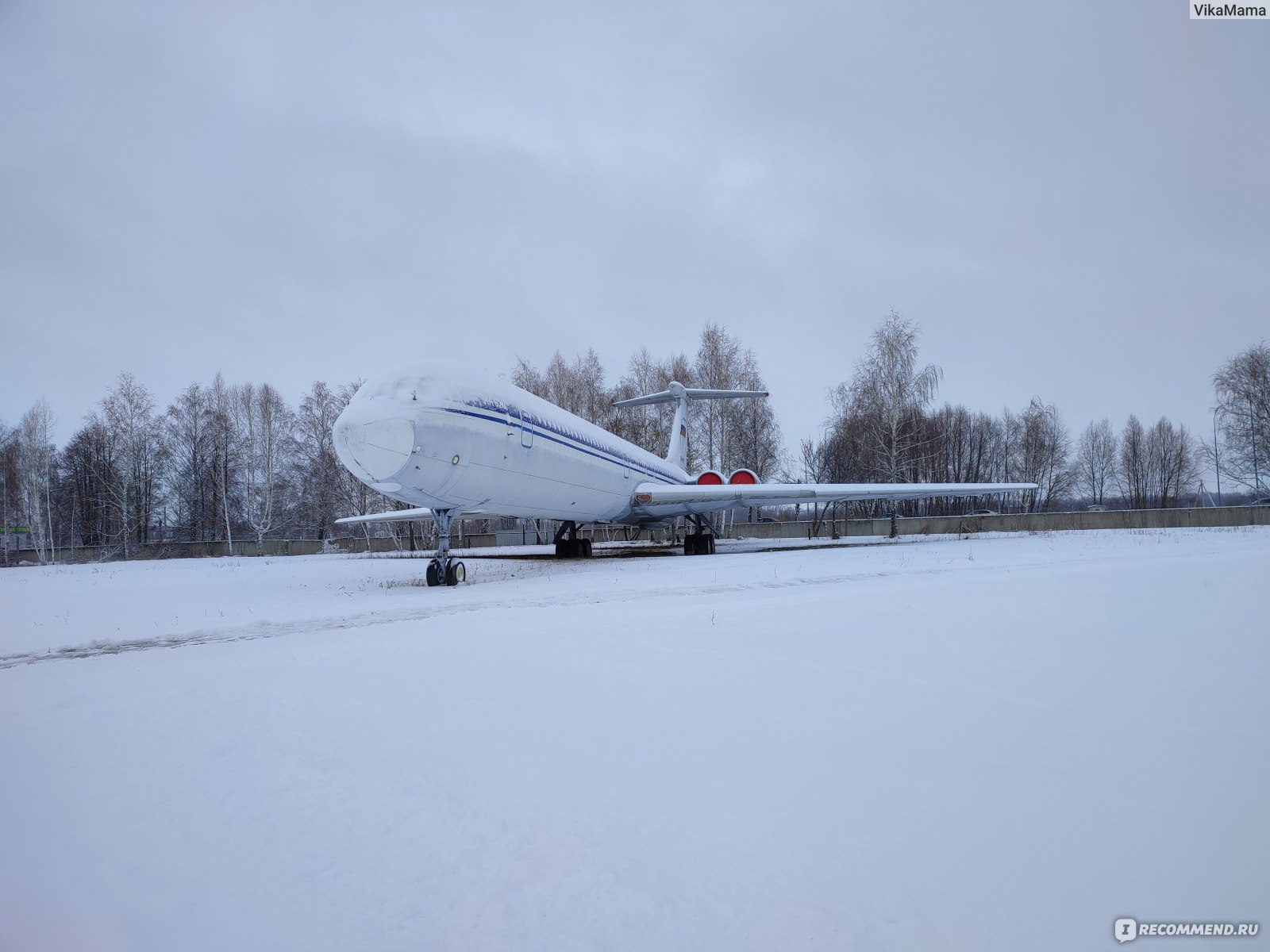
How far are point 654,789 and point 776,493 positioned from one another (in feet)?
48.5

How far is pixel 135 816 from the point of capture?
203 centimetres

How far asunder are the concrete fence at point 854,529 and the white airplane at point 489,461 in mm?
14374

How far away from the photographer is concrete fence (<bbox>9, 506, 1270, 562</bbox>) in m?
26.8

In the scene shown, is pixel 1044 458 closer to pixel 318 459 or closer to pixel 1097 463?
Answer: pixel 1097 463

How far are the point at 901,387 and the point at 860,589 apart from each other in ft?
74.5

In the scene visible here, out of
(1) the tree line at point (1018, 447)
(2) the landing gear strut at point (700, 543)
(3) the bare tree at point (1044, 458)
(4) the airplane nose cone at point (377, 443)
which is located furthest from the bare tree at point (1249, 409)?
(4) the airplane nose cone at point (377, 443)

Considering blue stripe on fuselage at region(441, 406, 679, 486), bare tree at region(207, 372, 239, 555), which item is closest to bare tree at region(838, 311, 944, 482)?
blue stripe on fuselage at region(441, 406, 679, 486)

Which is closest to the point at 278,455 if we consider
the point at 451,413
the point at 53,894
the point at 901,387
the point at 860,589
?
the point at 451,413

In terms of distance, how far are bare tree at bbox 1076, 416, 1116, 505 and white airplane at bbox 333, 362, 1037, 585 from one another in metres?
43.6

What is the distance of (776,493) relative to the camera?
16.3 metres

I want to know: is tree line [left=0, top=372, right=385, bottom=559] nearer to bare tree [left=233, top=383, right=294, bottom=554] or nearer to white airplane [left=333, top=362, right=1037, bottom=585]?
bare tree [left=233, top=383, right=294, bottom=554]

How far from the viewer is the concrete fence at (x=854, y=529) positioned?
26.8 meters

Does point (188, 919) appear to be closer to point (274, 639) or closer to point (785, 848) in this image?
point (785, 848)

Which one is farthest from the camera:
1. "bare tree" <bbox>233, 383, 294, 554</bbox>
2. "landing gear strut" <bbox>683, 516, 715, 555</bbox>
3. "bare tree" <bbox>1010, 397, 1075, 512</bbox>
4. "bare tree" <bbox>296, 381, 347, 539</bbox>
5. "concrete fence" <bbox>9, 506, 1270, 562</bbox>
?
"bare tree" <bbox>1010, 397, 1075, 512</bbox>
